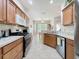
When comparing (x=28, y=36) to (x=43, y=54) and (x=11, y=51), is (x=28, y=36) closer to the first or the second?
(x=43, y=54)

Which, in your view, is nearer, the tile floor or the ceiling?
the tile floor

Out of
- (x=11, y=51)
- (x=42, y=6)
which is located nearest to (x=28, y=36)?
(x=42, y=6)

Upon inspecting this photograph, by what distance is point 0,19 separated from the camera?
2736 millimetres

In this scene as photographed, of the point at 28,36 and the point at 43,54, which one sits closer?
the point at 43,54

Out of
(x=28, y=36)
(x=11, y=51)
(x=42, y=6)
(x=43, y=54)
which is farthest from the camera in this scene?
(x=42, y=6)

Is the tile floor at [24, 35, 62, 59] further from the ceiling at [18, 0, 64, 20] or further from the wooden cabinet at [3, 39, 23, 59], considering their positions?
the ceiling at [18, 0, 64, 20]

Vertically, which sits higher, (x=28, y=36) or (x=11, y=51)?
(x=28, y=36)

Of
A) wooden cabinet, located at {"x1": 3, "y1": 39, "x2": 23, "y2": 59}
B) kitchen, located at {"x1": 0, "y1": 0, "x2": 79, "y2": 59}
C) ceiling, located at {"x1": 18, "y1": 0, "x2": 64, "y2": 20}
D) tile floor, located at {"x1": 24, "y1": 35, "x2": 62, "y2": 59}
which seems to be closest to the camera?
wooden cabinet, located at {"x1": 3, "y1": 39, "x2": 23, "y2": 59}

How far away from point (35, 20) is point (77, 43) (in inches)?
621

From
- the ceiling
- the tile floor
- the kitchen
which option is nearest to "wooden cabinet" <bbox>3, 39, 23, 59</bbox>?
the kitchen

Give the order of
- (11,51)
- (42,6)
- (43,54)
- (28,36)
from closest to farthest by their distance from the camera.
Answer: (11,51)
(43,54)
(28,36)
(42,6)

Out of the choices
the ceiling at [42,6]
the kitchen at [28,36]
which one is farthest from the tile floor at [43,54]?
the ceiling at [42,6]

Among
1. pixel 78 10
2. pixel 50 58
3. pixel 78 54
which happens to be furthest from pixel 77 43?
pixel 50 58

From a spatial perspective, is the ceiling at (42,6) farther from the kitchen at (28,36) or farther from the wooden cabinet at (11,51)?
the wooden cabinet at (11,51)
